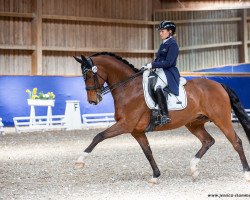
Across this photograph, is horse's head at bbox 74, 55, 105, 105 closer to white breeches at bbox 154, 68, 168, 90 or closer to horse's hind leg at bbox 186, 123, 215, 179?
white breeches at bbox 154, 68, 168, 90

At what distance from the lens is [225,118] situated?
702cm

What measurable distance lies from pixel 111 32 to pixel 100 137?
17.0 m

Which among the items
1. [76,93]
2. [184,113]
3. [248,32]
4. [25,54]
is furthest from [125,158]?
[248,32]

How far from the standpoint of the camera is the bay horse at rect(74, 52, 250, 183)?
6609mm

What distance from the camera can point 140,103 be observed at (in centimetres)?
671

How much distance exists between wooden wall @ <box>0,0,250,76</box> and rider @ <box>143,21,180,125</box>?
14.2m

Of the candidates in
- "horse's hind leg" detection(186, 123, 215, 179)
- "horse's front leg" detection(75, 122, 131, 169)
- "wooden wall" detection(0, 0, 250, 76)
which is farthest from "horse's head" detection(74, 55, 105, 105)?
"wooden wall" detection(0, 0, 250, 76)

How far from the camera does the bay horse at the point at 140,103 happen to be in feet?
21.7

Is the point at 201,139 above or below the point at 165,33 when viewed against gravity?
below

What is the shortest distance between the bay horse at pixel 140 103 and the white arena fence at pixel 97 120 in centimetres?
975

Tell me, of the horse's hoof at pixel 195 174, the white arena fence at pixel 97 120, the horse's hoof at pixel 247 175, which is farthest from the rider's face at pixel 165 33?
the white arena fence at pixel 97 120

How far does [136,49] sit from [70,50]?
3.18 metres

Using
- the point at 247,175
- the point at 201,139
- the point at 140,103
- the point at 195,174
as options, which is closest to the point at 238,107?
the point at 201,139

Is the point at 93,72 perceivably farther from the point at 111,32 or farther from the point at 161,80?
the point at 111,32
